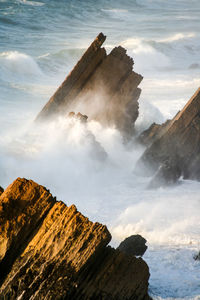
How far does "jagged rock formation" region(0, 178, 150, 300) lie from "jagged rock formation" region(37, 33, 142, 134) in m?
12.8

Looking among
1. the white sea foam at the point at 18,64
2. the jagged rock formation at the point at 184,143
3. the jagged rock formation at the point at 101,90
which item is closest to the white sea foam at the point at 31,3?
the white sea foam at the point at 18,64

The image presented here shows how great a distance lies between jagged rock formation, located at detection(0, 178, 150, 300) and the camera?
5.17m

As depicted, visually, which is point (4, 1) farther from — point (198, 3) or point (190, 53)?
point (198, 3)

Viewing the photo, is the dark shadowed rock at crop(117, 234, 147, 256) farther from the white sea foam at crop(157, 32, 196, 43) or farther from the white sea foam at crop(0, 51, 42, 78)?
the white sea foam at crop(157, 32, 196, 43)

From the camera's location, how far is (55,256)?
525 cm

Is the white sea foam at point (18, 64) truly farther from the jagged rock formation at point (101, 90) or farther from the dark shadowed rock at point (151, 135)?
the dark shadowed rock at point (151, 135)

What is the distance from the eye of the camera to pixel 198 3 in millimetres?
68375

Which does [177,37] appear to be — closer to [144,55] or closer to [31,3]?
[144,55]

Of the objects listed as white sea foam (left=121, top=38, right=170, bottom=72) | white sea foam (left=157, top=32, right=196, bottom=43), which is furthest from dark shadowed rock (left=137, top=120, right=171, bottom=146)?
white sea foam (left=157, top=32, right=196, bottom=43)

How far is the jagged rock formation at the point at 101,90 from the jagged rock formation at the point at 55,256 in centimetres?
1280

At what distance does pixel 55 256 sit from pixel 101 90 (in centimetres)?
1384

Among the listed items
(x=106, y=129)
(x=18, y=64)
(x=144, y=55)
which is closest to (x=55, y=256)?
(x=106, y=129)

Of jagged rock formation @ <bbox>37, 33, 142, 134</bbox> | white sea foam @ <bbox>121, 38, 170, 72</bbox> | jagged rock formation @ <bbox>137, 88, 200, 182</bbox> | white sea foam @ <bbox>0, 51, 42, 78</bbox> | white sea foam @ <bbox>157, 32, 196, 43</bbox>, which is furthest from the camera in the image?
white sea foam @ <bbox>157, 32, 196, 43</bbox>

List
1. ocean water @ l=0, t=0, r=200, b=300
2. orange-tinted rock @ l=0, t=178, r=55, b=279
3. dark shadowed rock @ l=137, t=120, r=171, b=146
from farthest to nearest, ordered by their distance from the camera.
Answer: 1. dark shadowed rock @ l=137, t=120, r=171, b=146
2. ocean water @ l=0, t=0, r=200, b=300
3. orange-tinted rock @ l=0, t=178, r=55, b=279
